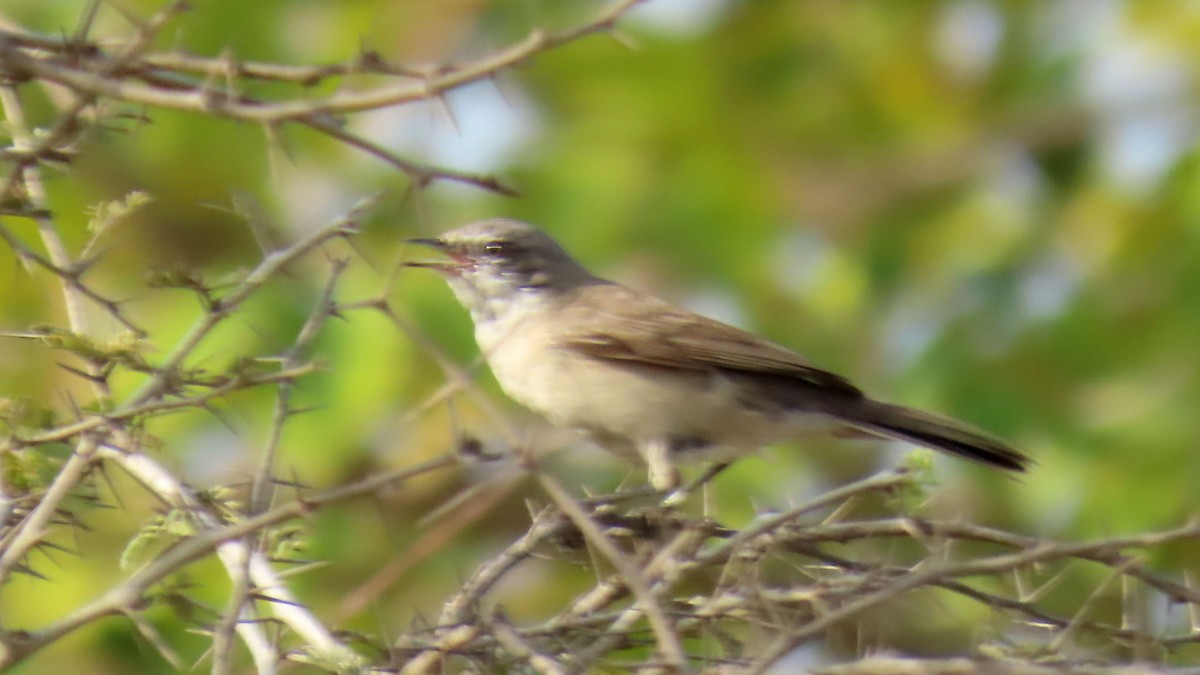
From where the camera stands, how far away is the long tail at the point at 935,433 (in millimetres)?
5715

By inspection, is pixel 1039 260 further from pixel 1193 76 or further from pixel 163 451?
pixel 163 451

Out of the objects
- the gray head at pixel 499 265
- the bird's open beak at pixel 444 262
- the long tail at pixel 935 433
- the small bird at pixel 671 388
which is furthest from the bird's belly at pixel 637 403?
the gray head at pixel 499 265

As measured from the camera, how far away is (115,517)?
7.31 metres

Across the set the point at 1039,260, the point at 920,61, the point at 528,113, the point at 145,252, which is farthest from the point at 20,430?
the point at 920,61

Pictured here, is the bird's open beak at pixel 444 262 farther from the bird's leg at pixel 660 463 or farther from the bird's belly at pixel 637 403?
the bird's leg at pixel 660 463

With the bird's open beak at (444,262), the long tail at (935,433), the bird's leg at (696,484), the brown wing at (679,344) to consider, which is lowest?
the bird's leg at (696,484)

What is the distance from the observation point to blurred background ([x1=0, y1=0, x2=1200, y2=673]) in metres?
7.00

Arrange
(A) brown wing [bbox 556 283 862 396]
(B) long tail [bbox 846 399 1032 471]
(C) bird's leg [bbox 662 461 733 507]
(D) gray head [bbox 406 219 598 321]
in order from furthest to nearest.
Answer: (D) gray head [bbox 406 219 598 321] → (A) brown wing [bbox 556 283 862 396] → (B) long tail [bbox 846 399 1032 471] → (C) bird's leg [bbox 662 461 733 507]

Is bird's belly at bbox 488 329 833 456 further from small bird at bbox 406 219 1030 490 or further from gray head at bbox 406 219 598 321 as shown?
gray head at bbox 406 219 598 321

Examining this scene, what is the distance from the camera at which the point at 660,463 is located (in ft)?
18.9

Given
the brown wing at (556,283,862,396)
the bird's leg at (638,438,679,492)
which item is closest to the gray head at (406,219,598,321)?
the brown wing at (556,283,862,396)

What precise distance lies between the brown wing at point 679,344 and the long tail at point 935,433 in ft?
0.41

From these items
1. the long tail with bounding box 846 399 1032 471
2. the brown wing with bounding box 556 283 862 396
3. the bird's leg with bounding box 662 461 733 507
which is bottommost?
the bird's leg with bounding box 662 461 733 507

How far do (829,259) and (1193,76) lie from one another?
8.39 ft
